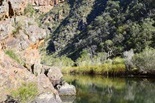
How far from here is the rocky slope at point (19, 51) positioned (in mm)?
37312

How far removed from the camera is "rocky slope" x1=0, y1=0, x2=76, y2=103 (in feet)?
122

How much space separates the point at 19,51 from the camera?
48.1 meters

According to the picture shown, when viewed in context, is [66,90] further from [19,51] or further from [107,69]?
[107,69]

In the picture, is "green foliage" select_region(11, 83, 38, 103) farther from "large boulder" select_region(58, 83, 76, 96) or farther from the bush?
the bush

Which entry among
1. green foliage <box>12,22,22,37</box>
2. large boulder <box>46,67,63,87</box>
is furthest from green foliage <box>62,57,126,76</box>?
green foliage <box>12,22,22,37</box>

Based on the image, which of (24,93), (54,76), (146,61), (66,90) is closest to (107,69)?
(146,61)

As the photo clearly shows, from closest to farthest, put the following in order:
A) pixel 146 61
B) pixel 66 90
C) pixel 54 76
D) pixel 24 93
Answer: pixel 24 93 → pixel 66 90 → pixel 54 76 → pixel 146 61

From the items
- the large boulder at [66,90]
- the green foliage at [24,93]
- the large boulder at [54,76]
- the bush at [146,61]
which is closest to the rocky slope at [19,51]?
the green foliage at [24,93]

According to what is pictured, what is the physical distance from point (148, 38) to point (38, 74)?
123 metres

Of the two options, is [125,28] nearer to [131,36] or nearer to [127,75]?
[131,36]

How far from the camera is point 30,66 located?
158 feet

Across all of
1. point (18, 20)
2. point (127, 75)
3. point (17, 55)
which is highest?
point (18, 20)

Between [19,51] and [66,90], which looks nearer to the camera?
[19,51]

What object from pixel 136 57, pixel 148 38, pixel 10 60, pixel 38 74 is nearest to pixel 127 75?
pixel 136 57
